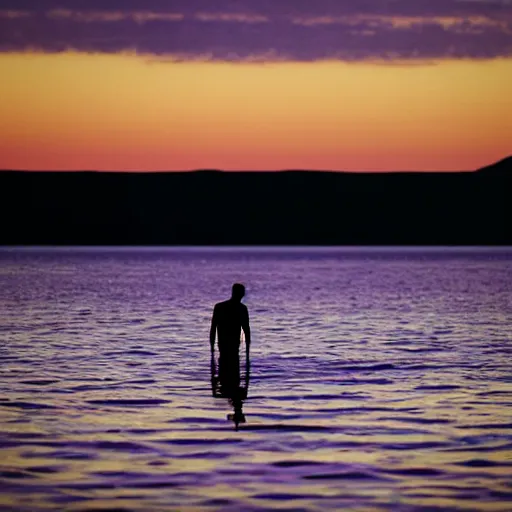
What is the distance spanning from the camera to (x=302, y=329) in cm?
3722

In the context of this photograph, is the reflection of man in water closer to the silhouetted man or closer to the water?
the silhouetted man

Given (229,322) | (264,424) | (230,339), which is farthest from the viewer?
(230,339)

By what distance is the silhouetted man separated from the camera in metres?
20.9

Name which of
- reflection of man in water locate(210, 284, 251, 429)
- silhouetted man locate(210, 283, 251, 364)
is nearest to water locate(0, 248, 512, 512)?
reflection of man in water locate(210, 284, 251, 429)

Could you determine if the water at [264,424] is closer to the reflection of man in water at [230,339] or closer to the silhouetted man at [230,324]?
the reflection of man in water at [230,339]

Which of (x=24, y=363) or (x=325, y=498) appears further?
(x=24, y=363)

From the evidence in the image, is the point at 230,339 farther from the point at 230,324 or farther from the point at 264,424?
the point at 264,424

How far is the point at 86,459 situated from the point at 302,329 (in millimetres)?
24075

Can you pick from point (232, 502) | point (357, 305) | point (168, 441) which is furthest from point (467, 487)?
point (357, 305)

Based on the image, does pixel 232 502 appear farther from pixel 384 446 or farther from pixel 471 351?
Result: pixel 471 351

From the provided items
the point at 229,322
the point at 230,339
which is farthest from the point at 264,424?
the point at 230,339

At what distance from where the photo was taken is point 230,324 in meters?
21.3

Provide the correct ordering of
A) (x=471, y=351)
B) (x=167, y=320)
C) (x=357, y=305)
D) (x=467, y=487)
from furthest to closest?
1. (x=357, y=305)
2. (x=167, y=320)
3. (x=471, y=351)
4. (x=467, y=487)

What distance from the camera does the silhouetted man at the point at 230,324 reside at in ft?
68.5
